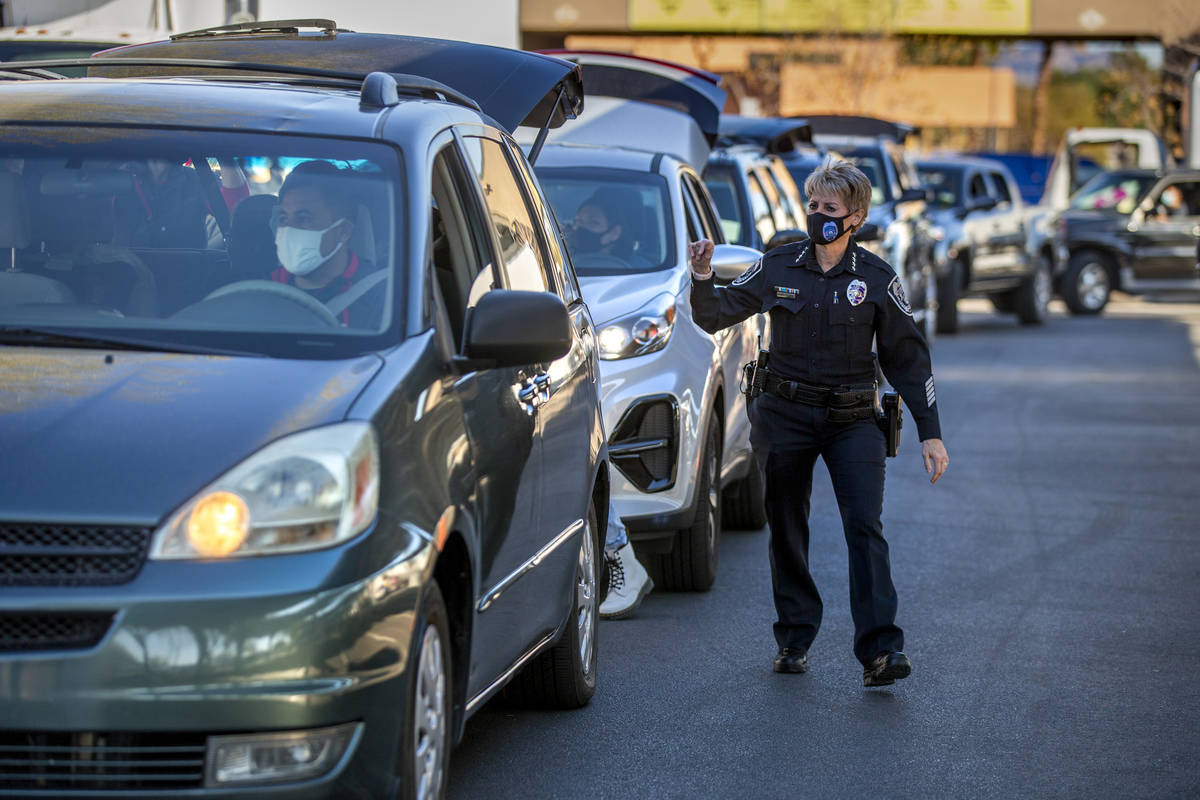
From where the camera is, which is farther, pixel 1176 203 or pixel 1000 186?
pixel 1176 203

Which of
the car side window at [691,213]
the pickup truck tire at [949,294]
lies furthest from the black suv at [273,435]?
the pickup truck tire at [949,294]

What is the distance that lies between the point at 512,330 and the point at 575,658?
5.94ft

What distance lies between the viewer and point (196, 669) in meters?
3.86

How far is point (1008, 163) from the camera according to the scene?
5422 cm

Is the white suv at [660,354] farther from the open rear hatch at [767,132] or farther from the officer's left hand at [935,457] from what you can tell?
the open rear hatch at [767,132]

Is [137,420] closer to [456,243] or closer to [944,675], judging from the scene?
[456,243]

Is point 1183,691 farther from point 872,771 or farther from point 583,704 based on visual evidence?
point 583,704

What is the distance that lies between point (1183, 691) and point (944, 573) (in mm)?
2417

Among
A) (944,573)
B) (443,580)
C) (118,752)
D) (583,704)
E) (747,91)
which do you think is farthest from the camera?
(747,91)

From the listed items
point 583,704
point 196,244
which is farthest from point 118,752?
point 583,704

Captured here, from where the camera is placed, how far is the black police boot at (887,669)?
678 centimetres

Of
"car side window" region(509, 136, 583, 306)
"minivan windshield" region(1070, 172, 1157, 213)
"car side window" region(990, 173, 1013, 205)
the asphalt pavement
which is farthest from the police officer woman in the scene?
"minivan windshield" region(1070, 172, 1157, 213)

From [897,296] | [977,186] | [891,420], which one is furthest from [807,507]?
[977,186]

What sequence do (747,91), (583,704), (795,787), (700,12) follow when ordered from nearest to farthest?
(795,787) < (583,704) < (700,12) < (747,91)
